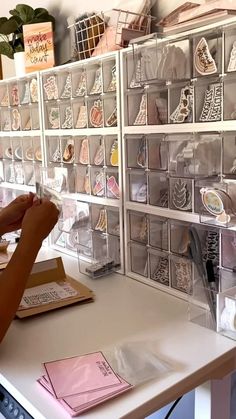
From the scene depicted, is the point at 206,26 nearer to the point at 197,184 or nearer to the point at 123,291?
the point at 197,184

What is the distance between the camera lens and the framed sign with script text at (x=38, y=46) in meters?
1.63

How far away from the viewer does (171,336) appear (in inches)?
39.7

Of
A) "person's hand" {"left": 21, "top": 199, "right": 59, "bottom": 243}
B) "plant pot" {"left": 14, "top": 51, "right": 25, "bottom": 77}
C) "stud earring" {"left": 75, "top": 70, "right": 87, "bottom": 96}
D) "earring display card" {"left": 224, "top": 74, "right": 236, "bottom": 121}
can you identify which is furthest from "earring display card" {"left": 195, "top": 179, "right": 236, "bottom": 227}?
"plant pot" {"left": 14, "top": 51, "right": 25, "bottom": 77}

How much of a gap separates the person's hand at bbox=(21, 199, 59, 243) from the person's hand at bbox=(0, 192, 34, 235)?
0.35 ft

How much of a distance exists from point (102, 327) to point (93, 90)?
30.1 inches

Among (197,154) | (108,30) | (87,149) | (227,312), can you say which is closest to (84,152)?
(87,149)

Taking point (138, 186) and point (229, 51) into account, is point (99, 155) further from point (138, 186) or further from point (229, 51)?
point (229, 51)

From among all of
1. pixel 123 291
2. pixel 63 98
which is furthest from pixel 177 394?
pixel 63 98

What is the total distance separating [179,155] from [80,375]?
2.03 ft

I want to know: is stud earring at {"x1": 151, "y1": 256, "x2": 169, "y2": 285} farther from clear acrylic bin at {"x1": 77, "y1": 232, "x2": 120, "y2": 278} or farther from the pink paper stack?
the pink paper stack

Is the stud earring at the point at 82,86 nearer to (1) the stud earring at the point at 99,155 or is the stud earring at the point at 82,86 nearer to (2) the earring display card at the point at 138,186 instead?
(1) the stud earring at the point at 99,155

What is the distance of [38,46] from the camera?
5.42 ft

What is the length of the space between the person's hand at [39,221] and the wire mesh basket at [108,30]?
56cm

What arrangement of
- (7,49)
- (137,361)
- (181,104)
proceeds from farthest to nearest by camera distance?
1. (7,49)
2. (181,104)
3. (137,361)
